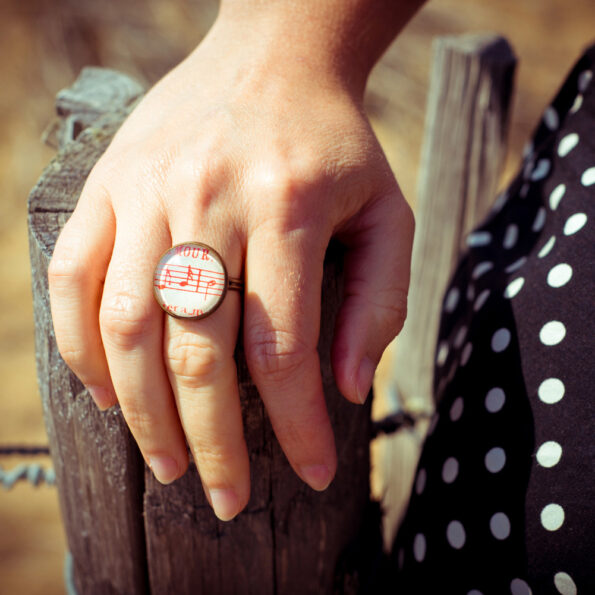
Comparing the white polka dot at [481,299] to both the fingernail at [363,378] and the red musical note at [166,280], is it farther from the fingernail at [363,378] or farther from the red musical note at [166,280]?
the red musical note at [166,280]

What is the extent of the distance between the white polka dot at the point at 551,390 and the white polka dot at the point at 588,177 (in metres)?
0.29

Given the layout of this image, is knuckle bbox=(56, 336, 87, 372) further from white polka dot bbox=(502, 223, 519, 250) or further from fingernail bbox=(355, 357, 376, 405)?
white polka dot bbox=(502, 223, 519, 250)

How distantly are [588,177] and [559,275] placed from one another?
0.53ft

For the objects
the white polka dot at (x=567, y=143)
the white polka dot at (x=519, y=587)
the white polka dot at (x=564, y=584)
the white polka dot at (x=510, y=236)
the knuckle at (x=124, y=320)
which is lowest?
the white polka dot at (x=519, y=587)

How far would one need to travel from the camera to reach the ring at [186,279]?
590 millimetres

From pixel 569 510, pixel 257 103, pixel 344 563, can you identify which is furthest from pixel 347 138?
pixel 344 563

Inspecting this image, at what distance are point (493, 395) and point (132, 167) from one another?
54cm

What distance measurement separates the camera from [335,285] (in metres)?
0.73

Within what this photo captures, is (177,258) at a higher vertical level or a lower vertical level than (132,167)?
lower

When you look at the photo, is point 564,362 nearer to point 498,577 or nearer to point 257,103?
point 498,577

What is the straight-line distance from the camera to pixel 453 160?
1534 mm

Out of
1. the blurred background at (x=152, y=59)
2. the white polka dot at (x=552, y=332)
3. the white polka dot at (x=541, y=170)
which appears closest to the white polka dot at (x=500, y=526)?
the white polka dot at (x=552, y=332)

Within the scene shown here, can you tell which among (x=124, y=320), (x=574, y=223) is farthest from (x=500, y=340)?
(x=124, y=320)

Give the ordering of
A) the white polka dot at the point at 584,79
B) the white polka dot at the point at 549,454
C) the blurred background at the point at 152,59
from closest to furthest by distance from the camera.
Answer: the white polka dot at the point at 549,454
the white polka dot at the point at 584,79
the blurred background at the point at 152,59
